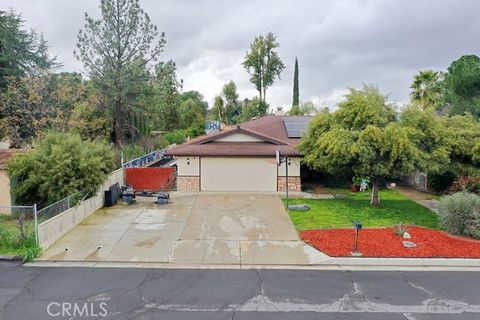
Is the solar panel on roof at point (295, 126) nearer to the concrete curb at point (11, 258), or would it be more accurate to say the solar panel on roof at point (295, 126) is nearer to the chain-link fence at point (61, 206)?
the chain-link fence at point (61, 206)

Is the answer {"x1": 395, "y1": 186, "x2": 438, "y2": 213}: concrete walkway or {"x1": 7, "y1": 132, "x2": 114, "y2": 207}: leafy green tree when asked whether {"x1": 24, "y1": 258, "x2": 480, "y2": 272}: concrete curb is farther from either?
{"x1": 395, "y1": 186, "x2": 438, "y2": 213}: concrete walkway

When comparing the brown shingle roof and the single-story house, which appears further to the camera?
the single-story house

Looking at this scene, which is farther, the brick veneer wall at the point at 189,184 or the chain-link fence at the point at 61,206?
the brick veneer wall at the point at 189,184

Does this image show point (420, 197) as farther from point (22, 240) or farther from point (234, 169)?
point (22, 240)

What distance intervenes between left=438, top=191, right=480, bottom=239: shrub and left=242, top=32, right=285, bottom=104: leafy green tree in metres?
44.6

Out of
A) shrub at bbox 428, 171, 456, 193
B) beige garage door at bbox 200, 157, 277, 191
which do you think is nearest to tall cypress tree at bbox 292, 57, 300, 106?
shrub at bbox 428, 171, 456, 193

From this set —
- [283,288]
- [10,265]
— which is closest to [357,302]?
[283,288]

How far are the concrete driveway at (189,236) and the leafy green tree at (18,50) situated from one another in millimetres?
19058

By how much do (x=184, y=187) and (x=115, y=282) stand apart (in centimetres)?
1261

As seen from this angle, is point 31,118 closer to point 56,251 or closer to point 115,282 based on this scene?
point 56,251

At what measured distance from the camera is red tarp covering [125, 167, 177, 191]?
2211 cm

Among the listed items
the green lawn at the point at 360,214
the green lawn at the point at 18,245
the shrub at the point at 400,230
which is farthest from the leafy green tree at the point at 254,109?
the green lawn at the point at 18,245

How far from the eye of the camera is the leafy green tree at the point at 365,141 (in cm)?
1530

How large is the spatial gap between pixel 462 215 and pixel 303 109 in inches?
1576
